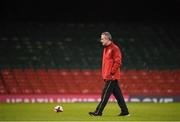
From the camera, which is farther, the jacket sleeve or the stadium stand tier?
the stadium stand tier

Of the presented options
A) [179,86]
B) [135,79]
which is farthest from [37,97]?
[179,86]

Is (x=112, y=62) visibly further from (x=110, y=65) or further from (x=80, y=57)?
(x=80, y=57)

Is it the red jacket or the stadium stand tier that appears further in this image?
the stadium stand tier

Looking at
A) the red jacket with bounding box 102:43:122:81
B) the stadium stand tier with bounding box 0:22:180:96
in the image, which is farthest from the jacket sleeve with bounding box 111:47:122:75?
the stadium stand tier with bounding box 0:22:180:96

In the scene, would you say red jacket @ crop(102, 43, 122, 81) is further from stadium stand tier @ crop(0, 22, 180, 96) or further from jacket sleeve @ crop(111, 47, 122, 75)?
stadium stand tier @ crop(0, 22, 180, 96)

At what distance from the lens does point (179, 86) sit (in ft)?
84.8

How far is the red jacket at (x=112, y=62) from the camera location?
46.5ft

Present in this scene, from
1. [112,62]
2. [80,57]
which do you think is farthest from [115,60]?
[80,57]

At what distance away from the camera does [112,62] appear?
14234mm

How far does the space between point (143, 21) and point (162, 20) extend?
3.22ft

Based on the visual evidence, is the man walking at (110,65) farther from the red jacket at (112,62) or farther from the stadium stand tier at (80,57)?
the stadium stand tier at (80,57)

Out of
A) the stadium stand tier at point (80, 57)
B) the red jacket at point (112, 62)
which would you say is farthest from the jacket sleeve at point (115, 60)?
the stadium stand tier at point (80, 57)

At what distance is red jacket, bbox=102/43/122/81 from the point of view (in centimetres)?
1417

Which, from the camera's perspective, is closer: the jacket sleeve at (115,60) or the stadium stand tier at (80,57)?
the jacket sleeve at (115,60)
